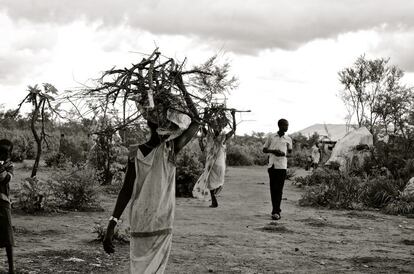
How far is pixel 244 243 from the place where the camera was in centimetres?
900

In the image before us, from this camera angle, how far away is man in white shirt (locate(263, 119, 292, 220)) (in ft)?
38.2

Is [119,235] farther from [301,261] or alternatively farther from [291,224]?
[291,224]

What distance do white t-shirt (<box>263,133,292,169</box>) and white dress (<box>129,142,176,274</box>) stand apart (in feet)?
24.3

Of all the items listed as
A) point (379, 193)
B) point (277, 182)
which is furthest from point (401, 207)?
point (277, 182)

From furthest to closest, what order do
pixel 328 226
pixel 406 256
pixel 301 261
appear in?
pixel 328 226, pixel 406 256, pixel 301 261

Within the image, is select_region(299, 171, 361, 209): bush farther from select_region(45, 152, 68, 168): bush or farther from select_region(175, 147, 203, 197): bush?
select_region(45, 152, 68, 168): bush

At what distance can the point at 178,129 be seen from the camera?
4.49 meters

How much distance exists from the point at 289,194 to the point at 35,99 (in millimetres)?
10087

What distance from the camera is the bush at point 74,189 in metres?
12.3

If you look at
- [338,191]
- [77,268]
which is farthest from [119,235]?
[338,191]

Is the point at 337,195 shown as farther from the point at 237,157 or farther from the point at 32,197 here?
the point at 237,157

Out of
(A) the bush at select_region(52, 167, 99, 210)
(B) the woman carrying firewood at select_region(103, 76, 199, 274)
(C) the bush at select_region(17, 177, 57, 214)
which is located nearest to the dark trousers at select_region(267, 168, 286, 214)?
(A) the bush at select_region(52, 167, 99, 210)

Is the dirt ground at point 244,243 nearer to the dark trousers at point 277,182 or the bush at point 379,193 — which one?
the dark trousers at point 277,182

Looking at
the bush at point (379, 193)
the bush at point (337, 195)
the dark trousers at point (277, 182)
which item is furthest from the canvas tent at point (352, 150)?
the dark trousers at point (277, 182)
